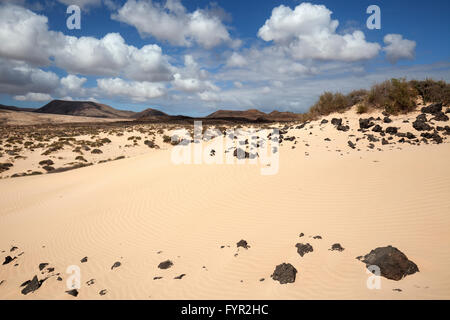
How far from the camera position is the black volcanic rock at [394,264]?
3.68 meters

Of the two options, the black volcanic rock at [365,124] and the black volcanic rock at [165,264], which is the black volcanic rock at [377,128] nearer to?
the black volcanic rock at [365,124]

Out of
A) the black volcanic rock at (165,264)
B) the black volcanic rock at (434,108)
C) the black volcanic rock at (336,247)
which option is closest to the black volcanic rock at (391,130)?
the black volcanic rock at (434,108)

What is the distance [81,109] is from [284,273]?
553 feet

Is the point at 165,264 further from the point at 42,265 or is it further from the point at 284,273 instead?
the point at 42,265

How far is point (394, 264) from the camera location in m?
3.72

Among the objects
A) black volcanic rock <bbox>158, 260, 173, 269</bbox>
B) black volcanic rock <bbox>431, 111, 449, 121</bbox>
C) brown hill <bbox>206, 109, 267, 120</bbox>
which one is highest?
brown hill <bbox>206, 109, 267, 120</bbox>

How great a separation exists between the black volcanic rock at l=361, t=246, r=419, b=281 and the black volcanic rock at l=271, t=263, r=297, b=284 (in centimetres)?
129

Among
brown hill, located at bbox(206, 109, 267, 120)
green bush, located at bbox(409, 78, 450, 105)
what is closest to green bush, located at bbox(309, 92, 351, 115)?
green bush, located at bbox(409, 78, 450, 105)

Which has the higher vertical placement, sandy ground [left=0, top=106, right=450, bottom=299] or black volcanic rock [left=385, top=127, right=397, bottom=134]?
black volcanic rock [left=385, top=127, right=397, bottom=134]

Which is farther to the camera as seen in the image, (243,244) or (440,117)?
(440,117)

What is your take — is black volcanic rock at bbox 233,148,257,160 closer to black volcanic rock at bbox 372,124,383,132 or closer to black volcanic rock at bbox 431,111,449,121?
black volcanic rock at bbox 372,124,383,132

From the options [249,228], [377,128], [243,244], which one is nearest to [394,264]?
[243,244]

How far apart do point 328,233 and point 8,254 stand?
26.0ft

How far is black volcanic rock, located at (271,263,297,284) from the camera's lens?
13.2ft
